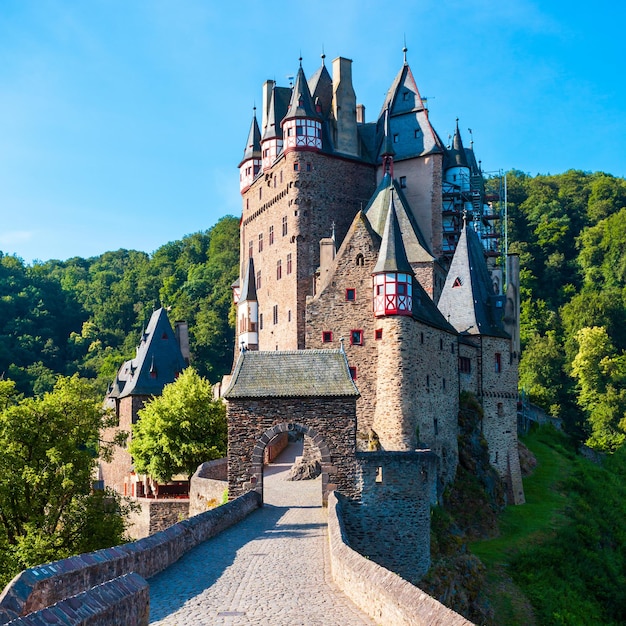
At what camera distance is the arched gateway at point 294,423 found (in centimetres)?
2864


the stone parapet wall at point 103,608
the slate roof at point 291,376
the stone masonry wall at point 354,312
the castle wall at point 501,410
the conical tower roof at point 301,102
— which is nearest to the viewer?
the stone parapet wall at point 103,608

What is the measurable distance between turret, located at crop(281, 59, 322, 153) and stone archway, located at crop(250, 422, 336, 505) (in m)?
32.7

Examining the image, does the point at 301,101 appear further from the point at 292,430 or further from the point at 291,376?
the point at 292,430

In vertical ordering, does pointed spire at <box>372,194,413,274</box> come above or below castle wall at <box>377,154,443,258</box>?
below

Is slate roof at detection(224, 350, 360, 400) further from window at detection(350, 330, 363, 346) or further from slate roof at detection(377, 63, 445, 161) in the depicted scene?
slate roof at detection(377, 63, 445, 161)

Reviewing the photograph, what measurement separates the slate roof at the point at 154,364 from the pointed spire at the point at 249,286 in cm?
532

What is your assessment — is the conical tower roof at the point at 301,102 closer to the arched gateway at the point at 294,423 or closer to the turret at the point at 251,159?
the turret at the point at 251,159

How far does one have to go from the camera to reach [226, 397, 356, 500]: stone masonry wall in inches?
1128

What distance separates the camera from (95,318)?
4606 inches

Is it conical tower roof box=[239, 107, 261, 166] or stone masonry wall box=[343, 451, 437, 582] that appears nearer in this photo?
stone masonry wall box=[343, 451, 437, 582]

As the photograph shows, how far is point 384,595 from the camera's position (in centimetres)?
1264

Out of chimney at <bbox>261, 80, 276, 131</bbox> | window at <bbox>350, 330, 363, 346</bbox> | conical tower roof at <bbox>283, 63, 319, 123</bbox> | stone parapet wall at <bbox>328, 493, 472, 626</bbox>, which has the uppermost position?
chimney at <bbox>261, 80, 276, 131</bbox>

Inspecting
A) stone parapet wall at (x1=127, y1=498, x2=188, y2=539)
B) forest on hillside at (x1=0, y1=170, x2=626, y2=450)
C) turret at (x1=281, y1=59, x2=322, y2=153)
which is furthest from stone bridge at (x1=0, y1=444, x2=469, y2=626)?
forest on hillside at (x1=0, y1=170, x2=626, y2=450)

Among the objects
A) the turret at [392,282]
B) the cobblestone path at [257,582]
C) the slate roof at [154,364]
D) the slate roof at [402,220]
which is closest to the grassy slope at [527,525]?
the turret at [392,282]
